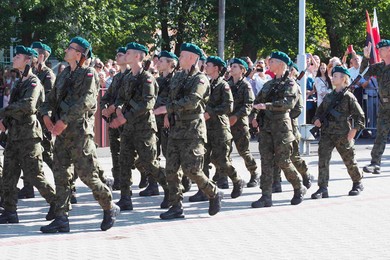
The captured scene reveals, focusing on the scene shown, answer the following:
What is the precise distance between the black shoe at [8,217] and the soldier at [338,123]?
4123 millimetres

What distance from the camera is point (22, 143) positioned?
11.3 metres

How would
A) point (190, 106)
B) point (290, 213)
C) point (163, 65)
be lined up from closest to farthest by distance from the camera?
point (190, 106) < point (290, 213) < point (163, 65)

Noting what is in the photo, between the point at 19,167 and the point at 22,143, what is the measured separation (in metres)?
0.30

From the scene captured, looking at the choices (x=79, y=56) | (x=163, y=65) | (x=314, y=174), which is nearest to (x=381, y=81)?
(x=314, y=174)

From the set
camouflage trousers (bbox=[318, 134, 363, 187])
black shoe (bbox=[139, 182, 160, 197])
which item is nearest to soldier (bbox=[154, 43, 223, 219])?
black shoe (bbox=[139, 182, 160, 197])

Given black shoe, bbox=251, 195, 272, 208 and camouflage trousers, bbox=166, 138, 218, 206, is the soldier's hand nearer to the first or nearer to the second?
camouflage trousers, bbox=166, 138, 218, 206

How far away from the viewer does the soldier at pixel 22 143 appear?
11.2m

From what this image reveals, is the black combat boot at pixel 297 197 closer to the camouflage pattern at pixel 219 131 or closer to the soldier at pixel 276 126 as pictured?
the soldier at pixel 276 126

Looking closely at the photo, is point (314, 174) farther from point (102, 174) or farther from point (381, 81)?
point (102, 174)

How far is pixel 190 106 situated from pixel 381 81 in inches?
218

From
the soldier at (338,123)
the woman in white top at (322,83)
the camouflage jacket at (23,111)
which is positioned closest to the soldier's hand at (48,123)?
the camouflage jacket at (23,111)

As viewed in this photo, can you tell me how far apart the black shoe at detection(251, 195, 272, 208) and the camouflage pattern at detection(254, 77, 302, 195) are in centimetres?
6

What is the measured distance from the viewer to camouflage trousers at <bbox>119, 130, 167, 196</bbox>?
39.9ft

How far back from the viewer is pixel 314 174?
52.7 feet
